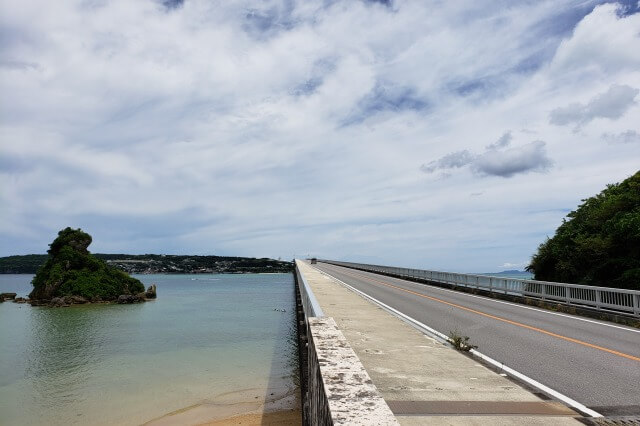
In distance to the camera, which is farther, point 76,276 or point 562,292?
point 76,276

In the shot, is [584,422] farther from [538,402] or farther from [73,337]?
[73,337]

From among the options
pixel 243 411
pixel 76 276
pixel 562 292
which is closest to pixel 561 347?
pixel 243 411

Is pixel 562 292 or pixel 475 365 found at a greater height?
pixel 562 292

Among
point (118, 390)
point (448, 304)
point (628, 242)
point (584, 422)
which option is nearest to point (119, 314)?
point (118, 390)

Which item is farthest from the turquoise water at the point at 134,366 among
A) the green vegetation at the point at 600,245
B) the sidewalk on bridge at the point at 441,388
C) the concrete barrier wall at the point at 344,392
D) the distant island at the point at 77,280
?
the distant island at the point at 77,280

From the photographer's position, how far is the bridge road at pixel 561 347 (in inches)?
272

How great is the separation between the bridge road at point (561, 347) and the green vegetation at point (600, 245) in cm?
724

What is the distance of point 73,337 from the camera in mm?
28906

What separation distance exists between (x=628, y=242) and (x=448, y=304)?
999cm

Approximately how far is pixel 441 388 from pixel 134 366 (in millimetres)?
15969

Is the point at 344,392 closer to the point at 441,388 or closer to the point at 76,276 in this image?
the point at 441,388

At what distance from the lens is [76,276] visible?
58438 mm

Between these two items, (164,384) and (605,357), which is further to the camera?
(164,384)

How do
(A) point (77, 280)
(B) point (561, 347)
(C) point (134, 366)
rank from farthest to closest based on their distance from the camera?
(A) point (77, 280) < (C) point (134, 366) < (B) point (561, 347)
